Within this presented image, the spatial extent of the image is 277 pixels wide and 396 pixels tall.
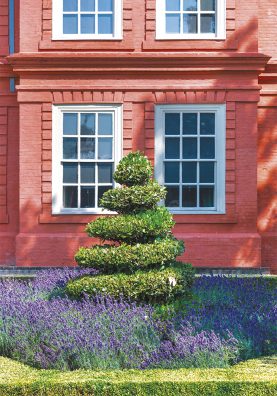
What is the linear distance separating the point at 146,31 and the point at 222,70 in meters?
1.82

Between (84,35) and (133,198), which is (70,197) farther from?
(133,198)

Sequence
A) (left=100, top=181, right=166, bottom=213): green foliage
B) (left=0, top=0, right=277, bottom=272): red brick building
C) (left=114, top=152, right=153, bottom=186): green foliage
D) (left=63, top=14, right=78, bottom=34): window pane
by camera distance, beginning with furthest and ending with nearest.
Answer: (left=63, top=14, right=78, bottom=34): window pane → (left=0, top=0, right=277, bottom=272): red brick building → (left=114, top=152, right=153, bottom=186): green foliage → (left=100, top=181, right=166, bottom=213): green foliage

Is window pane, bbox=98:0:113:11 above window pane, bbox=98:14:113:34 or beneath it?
above

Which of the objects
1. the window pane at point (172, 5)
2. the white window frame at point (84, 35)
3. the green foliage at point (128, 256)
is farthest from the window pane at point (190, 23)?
the green foliage at point (128, 256)

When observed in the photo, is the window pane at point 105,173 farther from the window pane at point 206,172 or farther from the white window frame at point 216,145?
the window pane at point 206,172

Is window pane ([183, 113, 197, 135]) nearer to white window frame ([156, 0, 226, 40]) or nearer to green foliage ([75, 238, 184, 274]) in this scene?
white window frame ([156, 0, 226, 40])

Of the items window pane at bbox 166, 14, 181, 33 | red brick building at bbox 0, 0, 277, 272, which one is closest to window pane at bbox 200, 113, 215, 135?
red brick building at bbox 0, 0, 277, 272

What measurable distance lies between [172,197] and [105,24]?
3996 mm

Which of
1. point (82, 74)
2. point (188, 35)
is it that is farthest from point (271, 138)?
point (82, 74)

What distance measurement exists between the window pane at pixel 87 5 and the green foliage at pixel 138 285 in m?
7.61

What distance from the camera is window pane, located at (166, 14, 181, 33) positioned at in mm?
13711

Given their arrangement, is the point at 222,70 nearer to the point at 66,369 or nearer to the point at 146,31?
the point at 146,31

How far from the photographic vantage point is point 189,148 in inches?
538

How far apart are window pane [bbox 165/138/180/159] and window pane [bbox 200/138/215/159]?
513 millimetres
